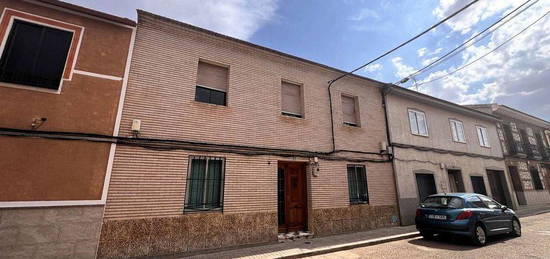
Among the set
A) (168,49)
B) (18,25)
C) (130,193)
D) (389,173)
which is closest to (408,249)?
(389,173)

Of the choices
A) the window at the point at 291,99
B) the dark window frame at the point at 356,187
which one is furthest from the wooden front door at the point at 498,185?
the window at the point at 291,99

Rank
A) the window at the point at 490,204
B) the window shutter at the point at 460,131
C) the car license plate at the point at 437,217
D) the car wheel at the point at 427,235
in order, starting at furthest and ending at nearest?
the window shutter at the point at 460,131, the window at the point at 490,204, the car wheel at the point at 427,235, the car license plate at the point at 437,217

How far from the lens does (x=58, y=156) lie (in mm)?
4742

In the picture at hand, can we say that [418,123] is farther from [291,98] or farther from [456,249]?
[291,98]

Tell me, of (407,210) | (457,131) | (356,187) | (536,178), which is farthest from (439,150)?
(536,178)

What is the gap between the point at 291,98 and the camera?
327 inches

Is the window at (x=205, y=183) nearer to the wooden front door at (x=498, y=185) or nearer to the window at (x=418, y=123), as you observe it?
the window at (x=418, y=123)

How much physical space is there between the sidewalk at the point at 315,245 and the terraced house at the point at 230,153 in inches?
13.8

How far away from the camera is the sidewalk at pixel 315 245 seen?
5448mm

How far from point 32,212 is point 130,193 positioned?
5.22 feet

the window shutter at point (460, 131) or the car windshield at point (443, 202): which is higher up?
the window shutter at point (460, 131)

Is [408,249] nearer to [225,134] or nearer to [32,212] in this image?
[225,134]

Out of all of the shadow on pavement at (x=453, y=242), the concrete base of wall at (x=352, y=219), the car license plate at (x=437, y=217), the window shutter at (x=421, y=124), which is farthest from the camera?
the window shutter at (x=421, y=124)

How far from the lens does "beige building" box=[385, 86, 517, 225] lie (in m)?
9.97
